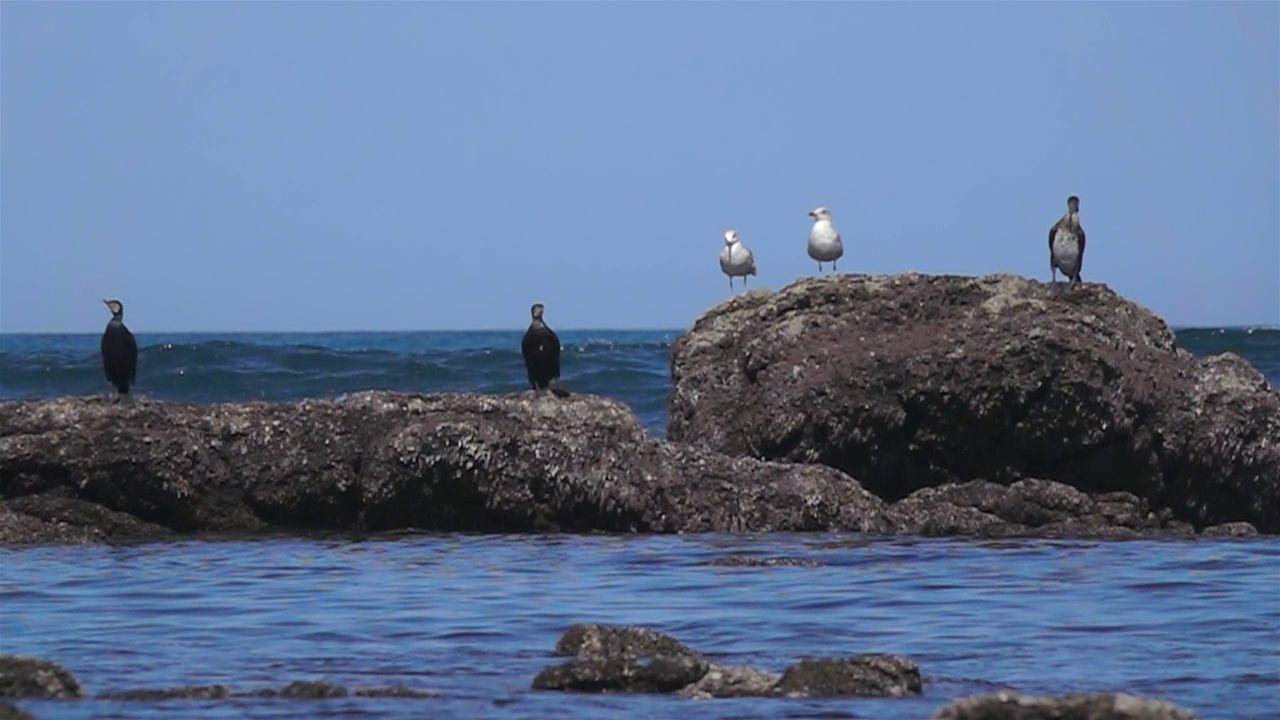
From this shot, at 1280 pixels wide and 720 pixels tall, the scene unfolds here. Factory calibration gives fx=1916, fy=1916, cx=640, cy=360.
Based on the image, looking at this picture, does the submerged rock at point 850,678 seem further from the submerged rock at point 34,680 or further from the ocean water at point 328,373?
the ocean water at point 328,373

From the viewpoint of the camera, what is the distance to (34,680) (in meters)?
8.53

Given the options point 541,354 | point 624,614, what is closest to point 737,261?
point 541,354

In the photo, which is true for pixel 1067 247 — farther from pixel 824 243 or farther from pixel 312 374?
pixel 312 374

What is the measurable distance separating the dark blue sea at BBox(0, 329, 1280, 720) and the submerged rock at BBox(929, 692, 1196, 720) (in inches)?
51.0

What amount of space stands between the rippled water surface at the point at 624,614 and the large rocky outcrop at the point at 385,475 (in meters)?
0.42

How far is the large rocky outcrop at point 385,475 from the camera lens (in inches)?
548

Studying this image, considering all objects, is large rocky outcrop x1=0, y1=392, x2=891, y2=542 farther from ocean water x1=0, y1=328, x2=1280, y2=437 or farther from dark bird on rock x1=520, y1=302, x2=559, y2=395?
ocean water x1=0, y1=328, x2=1280, y2=437

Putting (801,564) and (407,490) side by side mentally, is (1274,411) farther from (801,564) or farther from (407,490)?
(407,490)

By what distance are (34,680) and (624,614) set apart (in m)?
3.75

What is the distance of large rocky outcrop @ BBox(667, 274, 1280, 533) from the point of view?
49.2ft

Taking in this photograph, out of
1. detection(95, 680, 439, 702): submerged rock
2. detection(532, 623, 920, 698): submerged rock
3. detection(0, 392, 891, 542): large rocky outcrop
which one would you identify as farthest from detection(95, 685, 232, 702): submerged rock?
detection(0, 392, 891, 542): large rocky outcrop

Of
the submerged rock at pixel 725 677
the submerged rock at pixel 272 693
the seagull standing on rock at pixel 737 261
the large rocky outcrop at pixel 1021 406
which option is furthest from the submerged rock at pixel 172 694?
the seagull standing on rock at pixel 737 261

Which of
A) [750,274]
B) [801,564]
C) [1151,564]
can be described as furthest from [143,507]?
Answer: [750,274]

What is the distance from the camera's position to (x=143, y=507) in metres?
14.1
